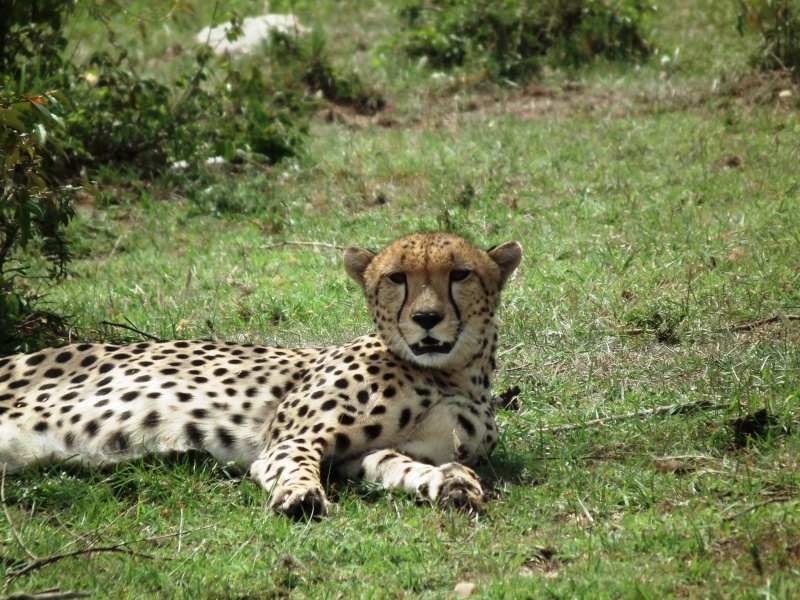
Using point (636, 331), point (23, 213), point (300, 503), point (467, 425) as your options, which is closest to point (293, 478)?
point (300, 503)

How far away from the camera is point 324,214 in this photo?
7.40 m

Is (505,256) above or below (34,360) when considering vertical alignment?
above

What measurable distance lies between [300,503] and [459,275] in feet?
3.46

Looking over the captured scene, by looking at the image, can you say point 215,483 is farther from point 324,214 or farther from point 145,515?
point 324,214

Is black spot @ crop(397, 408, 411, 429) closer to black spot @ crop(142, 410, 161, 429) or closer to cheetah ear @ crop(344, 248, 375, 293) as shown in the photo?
cheetah ear @ crop(344, 248, 375, 293)

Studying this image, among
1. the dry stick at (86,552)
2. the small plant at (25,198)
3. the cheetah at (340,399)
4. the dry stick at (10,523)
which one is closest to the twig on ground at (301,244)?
the small plant at (25,198)

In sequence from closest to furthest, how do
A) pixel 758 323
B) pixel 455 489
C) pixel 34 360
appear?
pixel 455 489, pixel 34 360, pixel 758 323

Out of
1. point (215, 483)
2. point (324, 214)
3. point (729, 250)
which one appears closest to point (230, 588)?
point (215, 483)

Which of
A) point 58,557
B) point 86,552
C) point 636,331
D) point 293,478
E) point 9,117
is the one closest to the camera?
point 58,557

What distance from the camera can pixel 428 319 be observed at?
13.2 feet

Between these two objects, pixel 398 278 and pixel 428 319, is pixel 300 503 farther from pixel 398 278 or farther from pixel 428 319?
pixel 398 278

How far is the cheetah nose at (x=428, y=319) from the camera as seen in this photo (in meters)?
4.02

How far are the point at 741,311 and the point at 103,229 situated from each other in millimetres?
4232

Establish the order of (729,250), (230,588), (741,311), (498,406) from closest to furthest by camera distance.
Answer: (230,588)
(498,406)
(741,311)
(729,250)
